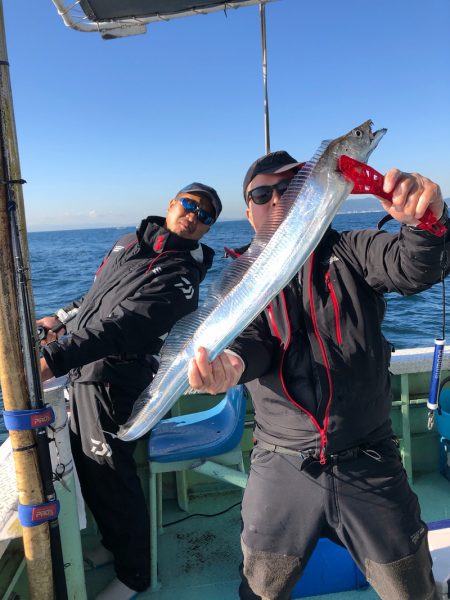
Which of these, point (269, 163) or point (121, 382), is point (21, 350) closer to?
point (121, 382)

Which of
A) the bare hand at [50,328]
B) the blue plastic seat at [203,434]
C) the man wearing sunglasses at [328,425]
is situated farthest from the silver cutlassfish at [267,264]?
the bare hand at [50,328]

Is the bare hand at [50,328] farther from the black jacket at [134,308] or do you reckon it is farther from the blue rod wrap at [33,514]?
the blue rod wrap at [33,514]

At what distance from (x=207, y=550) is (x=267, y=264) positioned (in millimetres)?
2790

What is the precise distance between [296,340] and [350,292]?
1.12 feet

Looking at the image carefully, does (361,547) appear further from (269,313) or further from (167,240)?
(167,240)

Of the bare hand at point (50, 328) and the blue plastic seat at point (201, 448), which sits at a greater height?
the bare hand at point (50, 328)

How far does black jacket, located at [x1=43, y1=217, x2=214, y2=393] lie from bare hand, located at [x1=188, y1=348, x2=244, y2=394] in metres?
1.03

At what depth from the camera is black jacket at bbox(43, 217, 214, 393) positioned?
278cm

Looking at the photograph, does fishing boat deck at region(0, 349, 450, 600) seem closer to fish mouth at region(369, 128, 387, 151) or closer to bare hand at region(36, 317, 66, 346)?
bare hand at region(36, 317, 66, 346)

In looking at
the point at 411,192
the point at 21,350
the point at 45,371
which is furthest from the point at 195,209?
the point at 411,192

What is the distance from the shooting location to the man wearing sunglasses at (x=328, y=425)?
77.2 inches

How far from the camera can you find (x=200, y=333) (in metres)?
1.93

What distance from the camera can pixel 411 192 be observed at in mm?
1516

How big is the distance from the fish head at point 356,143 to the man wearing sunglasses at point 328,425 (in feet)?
1.43
